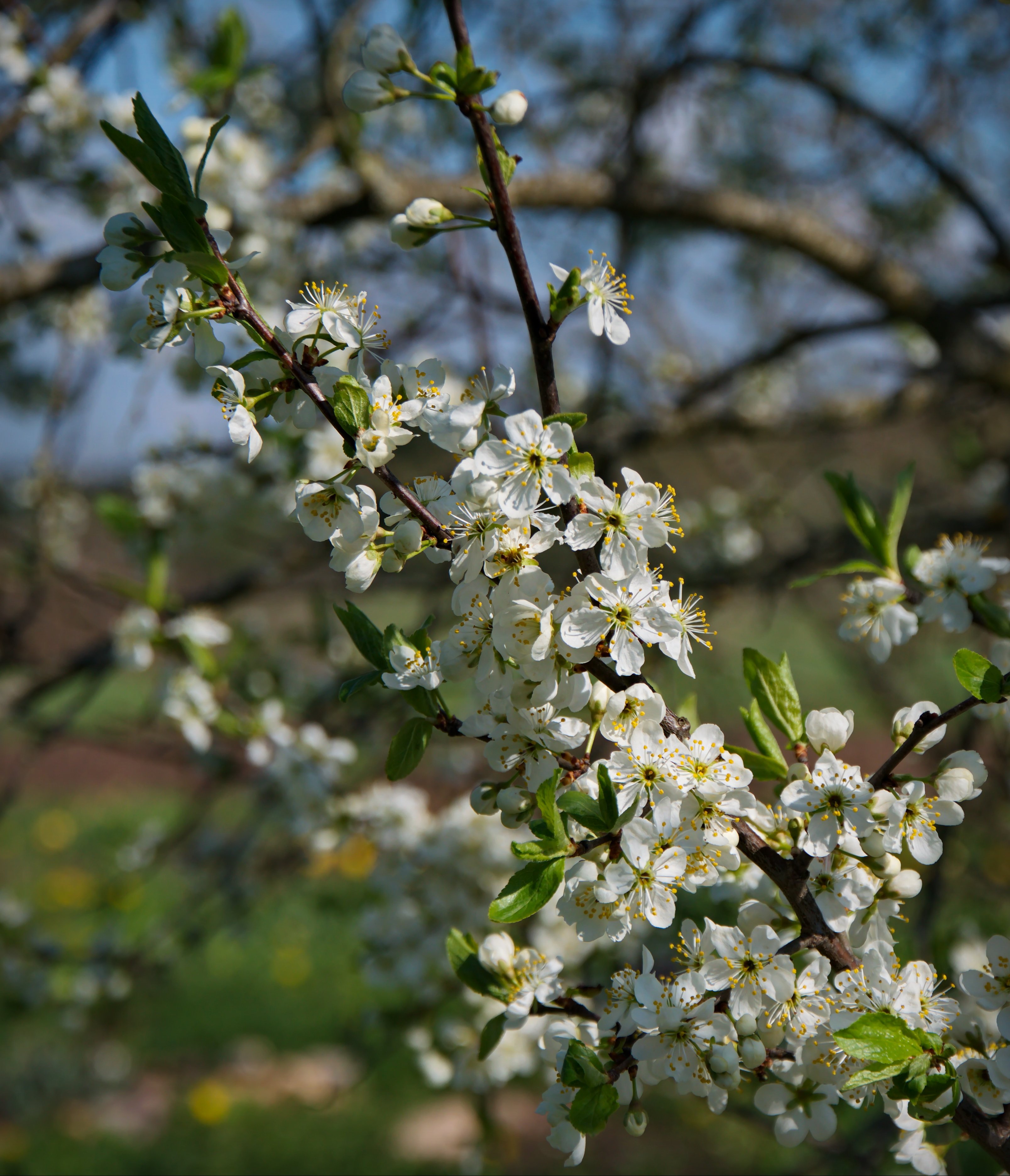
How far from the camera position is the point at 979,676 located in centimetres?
90

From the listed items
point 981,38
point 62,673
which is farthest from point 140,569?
point 981,38

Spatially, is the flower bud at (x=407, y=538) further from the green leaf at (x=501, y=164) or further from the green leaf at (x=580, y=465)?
the green leaf at (x=501, y=164)

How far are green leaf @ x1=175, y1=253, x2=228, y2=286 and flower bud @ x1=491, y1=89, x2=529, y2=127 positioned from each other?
324 mm

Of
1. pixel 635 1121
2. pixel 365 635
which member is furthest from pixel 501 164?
pixel 635 1121

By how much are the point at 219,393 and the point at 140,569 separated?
2335 mm

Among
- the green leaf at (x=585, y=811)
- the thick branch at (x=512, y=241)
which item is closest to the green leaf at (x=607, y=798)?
the green leaf at (x=585, y=811)

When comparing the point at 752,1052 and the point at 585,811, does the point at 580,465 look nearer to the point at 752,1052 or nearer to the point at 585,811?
the point at 585,811

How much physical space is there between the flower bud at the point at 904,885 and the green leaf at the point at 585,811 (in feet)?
1.13

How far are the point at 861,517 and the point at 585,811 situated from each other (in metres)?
0.73

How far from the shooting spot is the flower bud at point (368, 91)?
0.93m

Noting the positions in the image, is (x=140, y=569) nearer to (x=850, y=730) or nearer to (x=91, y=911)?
(x=91, y=911)

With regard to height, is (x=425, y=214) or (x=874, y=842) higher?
(x=425, y=214)

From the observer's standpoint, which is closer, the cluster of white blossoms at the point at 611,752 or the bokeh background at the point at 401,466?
the cluster of white blossoms at the point at 611,752

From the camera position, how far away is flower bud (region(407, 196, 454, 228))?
0.97 meters
